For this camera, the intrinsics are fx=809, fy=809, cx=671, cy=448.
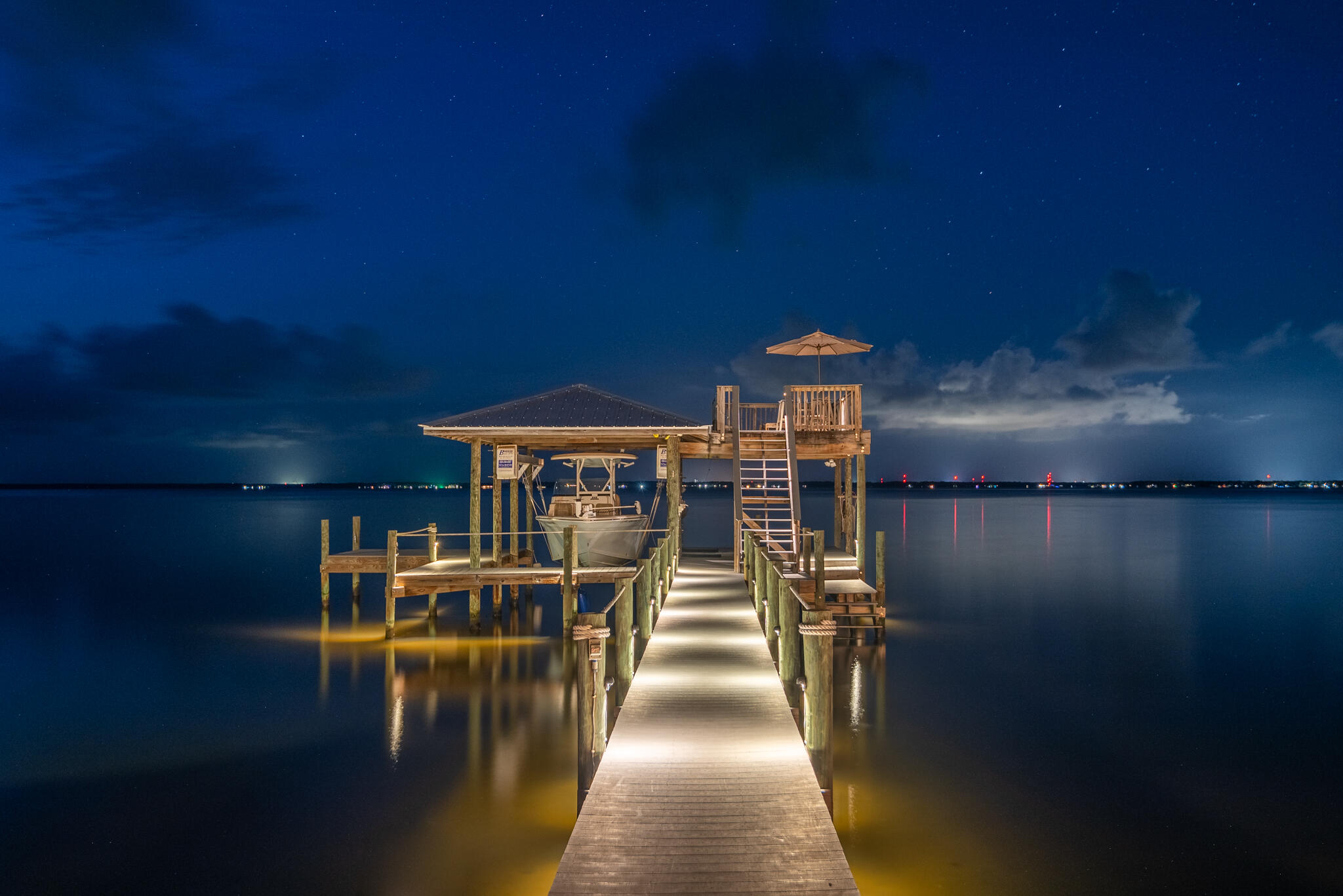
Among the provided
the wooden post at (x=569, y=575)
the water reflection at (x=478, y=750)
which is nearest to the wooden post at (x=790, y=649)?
the water reflection at (x=478, y=750)

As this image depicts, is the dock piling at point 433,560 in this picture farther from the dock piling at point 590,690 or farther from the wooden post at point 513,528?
the dock piling at point 590,690

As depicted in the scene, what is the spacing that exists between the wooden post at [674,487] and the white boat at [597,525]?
10.6 ft

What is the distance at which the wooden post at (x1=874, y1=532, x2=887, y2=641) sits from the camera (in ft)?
60.4

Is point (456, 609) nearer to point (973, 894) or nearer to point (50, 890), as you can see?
point (50, 890)

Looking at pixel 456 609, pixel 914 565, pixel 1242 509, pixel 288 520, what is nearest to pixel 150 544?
pixel 288 520

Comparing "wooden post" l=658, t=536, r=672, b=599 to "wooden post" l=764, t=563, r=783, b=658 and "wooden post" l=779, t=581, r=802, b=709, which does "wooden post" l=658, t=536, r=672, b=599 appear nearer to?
"wooden post" l=764, t=563, r=783, b=658

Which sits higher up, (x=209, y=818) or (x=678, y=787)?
(x=678, y=787)

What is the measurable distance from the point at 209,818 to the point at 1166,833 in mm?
11363

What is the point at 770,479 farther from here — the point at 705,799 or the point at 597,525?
the point at 705,799

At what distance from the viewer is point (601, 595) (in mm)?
29938

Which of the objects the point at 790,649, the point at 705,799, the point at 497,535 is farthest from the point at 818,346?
the point at 705,799

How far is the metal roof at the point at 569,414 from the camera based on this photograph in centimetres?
1619

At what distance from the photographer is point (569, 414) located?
16828 millimetres

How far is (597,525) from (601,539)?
405 millimetres
